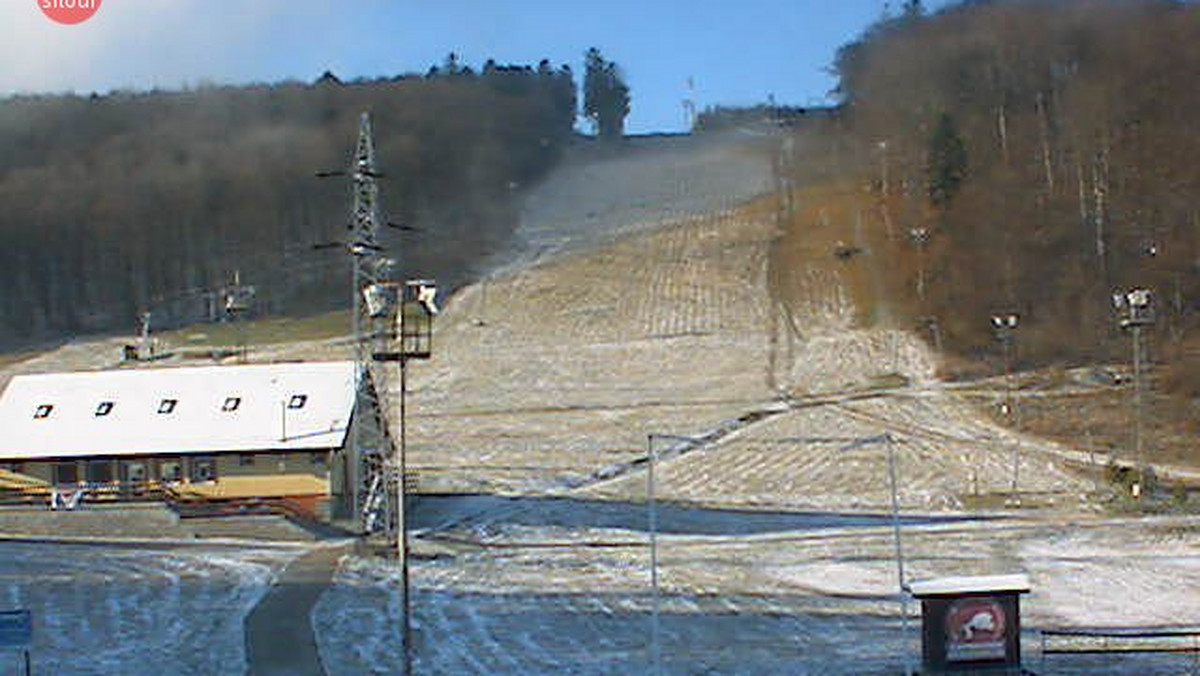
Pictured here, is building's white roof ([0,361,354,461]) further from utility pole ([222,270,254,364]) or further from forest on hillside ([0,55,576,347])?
forest on hillside ([0,55,576,347])

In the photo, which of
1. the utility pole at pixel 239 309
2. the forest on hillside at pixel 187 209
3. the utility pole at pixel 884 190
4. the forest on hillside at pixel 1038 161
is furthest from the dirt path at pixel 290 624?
the utility pole at pixel 884 190

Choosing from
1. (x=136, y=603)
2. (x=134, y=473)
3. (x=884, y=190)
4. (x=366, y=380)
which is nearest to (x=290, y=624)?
(x=136, y=603)

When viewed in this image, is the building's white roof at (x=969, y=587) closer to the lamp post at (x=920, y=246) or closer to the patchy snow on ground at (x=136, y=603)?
the patchy snow on ground at (x=136, y=603)

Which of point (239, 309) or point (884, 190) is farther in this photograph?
point (884, 190)

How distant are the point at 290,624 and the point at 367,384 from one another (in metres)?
18.8

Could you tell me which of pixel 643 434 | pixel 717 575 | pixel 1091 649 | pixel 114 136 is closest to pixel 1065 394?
pixel 643 434

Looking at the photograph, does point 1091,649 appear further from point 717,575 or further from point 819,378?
point 819,378

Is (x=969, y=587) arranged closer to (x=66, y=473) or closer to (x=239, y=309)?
(x=66, y=473)

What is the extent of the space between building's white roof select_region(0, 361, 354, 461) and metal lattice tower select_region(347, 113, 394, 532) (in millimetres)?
975

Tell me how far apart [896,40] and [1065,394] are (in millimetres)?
79624

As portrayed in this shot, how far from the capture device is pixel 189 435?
156 ft

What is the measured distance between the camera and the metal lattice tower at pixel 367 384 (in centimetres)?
3997

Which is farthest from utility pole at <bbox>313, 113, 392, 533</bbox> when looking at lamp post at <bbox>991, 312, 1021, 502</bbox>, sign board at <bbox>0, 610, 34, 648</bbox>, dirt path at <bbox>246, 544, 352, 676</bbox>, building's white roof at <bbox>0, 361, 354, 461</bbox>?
lamp post at <bbox>991, 312, 1021, 502</bbox>

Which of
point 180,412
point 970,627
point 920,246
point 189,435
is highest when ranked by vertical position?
point 920,246
